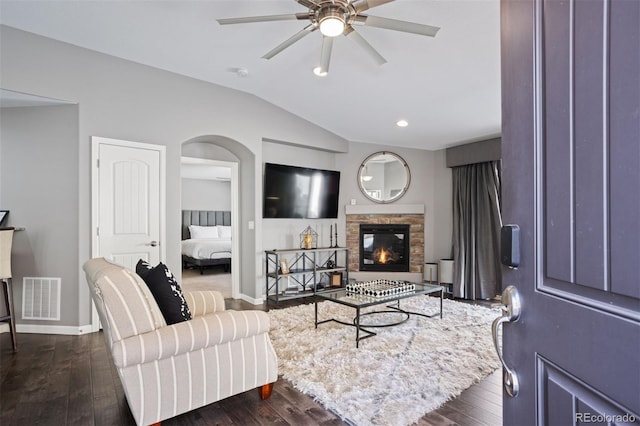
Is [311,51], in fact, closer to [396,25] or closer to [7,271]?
[396,25]

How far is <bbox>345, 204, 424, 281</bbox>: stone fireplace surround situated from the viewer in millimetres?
5895

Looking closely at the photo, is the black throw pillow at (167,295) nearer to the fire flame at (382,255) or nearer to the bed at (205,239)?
the fire flame at (382,255)

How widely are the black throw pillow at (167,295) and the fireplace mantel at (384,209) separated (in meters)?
4.04

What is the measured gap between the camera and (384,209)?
5.91 meters

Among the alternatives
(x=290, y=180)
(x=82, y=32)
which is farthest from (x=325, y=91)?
(x=82, y=32)

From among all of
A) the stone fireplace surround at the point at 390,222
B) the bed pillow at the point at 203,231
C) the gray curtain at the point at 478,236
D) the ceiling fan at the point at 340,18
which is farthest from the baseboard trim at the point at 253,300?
the bed pillow at the point at 203,231

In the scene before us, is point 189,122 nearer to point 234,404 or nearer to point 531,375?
point 234,404

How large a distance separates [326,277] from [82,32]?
4.43m

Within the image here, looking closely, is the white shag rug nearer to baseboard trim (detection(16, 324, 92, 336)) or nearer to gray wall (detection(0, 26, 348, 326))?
gray wall (detection(0, 26, 348, 326))

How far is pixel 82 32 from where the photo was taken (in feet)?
10.6

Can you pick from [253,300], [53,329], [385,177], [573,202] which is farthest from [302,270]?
[573,202]

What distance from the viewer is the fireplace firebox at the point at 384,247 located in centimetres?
596

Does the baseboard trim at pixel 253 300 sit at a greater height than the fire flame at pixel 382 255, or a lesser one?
lesser

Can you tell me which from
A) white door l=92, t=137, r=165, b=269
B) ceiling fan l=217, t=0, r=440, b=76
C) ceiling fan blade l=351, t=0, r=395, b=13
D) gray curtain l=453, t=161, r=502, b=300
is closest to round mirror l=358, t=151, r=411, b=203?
gray curtain l=453, t=161, r=502, b=300
